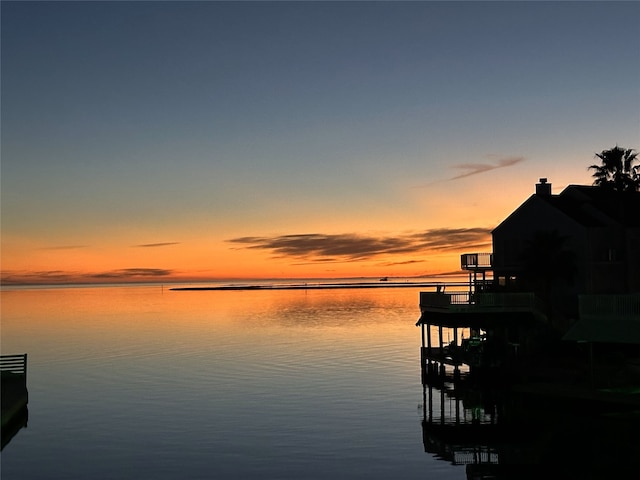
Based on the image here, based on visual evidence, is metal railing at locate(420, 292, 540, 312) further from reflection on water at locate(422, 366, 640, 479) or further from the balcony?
the balcony

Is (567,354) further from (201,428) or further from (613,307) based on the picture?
(201,428)

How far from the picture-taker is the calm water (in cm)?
2961

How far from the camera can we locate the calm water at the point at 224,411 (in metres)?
29.6

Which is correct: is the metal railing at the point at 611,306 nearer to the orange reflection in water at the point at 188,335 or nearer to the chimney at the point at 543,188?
the chimney at the point at 543,188

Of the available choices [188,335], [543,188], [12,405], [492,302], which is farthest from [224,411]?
[188,335]

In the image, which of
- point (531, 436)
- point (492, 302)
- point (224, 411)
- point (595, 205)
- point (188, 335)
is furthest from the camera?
point (188, 335)

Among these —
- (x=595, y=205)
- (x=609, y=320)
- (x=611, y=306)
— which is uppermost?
(x=595, y=205)

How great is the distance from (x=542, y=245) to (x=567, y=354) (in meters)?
8.75

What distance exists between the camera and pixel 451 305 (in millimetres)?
50250

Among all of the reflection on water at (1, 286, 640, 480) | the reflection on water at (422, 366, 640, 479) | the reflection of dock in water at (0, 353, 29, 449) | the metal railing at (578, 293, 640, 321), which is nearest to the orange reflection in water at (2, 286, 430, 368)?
the reflection on water at (1, 286, 640, 480)

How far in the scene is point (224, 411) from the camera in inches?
1620

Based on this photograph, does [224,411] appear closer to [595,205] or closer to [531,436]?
[531,436]

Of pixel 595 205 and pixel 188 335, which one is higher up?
pixel 595 205

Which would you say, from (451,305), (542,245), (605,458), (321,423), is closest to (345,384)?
(451,305)
